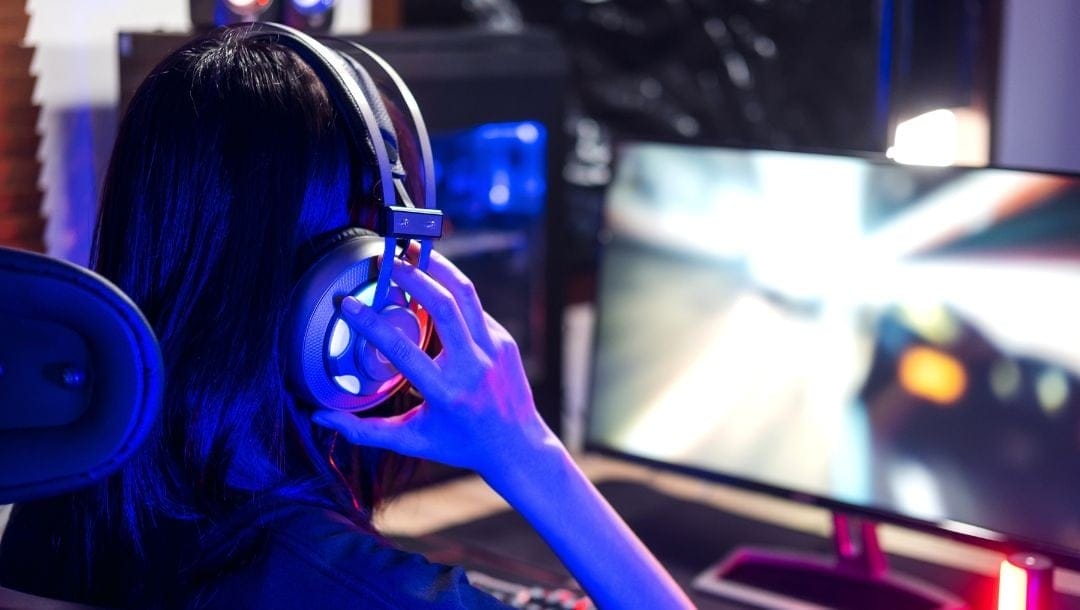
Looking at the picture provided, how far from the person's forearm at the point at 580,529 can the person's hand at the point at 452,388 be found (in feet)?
0.05

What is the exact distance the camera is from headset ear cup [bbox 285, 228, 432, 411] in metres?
0.73

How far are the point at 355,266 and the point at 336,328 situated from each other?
4cm

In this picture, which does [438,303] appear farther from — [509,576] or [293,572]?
[509,576]

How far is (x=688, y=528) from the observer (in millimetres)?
1345

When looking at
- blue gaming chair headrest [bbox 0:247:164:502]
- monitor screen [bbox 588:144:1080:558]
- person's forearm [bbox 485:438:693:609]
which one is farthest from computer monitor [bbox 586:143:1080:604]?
blue gaming chair headrest [bbox 0:247:164:502]

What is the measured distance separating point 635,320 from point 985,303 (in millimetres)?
386

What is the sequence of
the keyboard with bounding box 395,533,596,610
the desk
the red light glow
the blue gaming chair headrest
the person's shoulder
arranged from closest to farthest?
the blue gaming chair headrest → the person's shoulder → the red light glow → the keyboard with bounding box 395,533,596,610 → the desk

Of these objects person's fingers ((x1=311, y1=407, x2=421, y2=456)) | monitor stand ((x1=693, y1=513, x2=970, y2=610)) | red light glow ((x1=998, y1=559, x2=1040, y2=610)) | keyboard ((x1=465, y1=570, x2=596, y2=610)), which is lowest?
monitor stand ((x1=693, y1=513, x2=970, y2=610))

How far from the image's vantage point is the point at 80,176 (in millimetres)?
1219

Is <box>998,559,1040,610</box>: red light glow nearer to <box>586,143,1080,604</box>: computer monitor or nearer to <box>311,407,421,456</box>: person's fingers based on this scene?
<box>586,143,1080,604</box>: computer monitor

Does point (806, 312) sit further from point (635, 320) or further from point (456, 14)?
point (456, 14)

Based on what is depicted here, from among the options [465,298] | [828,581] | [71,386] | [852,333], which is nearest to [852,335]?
[852,333]

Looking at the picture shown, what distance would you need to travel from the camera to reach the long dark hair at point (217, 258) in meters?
0.73

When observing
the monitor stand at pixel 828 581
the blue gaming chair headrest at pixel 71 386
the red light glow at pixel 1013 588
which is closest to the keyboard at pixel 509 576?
the monitor stand at pixel 828 581
